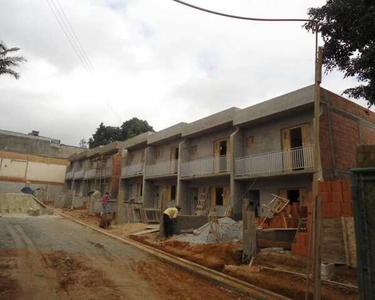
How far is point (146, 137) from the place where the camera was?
25.6 metres

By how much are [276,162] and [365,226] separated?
11.9 meters

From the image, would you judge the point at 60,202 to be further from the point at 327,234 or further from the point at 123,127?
the point at 327,234

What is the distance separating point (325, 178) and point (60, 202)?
93.3 ft

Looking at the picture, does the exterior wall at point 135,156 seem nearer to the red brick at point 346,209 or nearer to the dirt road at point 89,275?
the dirt road at point 89,275

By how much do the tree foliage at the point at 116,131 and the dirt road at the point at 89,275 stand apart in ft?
109

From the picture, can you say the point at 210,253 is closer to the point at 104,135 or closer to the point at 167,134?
the point at 167,134

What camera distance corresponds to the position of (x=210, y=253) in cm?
914

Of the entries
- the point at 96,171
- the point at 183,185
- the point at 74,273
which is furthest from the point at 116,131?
the point at 74,273

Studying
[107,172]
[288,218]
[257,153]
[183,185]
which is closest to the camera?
[288,218]

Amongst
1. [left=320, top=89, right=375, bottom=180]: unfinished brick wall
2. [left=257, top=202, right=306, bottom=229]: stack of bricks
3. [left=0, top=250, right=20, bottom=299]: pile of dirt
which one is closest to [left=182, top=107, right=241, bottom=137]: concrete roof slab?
[left=320, top=89, right=375, bottom=180]: unfinished brick wall

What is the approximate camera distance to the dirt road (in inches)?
222

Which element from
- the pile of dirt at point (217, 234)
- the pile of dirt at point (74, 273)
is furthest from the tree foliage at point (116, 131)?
the pile of dirt at point (74, 273)

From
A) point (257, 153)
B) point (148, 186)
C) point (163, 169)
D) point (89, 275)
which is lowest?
point (89, 275)

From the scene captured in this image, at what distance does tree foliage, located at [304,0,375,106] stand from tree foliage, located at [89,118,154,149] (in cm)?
3162
